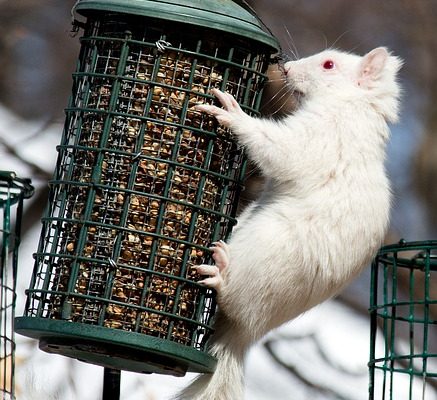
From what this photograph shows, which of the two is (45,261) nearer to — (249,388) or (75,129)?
(75,129)

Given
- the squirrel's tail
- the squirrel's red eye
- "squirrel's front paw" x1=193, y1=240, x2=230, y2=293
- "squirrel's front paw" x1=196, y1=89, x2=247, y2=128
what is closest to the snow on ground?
the squirrel's tail

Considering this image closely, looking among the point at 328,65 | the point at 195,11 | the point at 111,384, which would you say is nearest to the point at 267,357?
the point at 328,65

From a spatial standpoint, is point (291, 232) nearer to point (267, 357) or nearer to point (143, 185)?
point (143, 185)

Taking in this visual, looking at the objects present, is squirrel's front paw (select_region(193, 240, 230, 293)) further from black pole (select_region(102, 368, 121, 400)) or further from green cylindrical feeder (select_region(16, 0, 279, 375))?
black pole (select_region(102, 368, 121, 400))

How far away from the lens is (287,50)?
945 cm

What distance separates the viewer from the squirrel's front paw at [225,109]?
228 inches

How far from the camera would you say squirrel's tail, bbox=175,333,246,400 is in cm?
600

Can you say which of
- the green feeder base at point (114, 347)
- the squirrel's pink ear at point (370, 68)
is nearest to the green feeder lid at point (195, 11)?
the squirrel's pink ear at point (370, 68)

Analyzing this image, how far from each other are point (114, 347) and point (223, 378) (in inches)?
24.0

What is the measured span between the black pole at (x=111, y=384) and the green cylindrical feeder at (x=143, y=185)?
0.06 meters

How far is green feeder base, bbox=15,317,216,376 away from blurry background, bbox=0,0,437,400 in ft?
12.0

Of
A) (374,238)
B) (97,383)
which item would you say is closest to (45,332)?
(374,238)

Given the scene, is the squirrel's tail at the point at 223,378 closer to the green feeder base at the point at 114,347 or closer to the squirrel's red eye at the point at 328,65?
the green feeder base at the point at 114,347

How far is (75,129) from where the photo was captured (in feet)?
19.5
